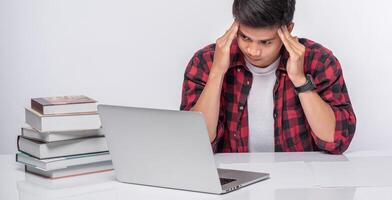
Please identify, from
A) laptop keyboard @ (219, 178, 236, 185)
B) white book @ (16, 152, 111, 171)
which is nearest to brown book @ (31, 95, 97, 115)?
white book @ (16, 152, 111, 171)

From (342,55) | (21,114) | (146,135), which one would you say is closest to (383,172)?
(146,135)

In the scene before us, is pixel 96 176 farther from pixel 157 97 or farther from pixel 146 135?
pixel 157 97

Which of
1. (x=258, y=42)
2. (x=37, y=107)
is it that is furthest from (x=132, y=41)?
(x=37, y=107)

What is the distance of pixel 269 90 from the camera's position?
255 cm

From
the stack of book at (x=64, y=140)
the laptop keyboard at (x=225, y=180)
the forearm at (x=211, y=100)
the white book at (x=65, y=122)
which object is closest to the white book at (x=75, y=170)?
the stack of book at (x=64, y=140)

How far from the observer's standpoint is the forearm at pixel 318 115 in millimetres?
2402

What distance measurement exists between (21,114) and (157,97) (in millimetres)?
627

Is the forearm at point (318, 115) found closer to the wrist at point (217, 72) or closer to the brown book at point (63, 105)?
Result: the wrist at point (217, 72)

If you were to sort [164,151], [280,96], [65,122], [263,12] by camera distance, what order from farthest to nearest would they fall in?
[280,96], [263,12], [65,122], [164,151]

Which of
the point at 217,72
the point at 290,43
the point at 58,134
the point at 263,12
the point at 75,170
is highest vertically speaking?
the point at 263,12

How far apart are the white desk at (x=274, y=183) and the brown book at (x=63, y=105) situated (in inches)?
7.4

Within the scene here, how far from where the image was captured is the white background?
3260 mm

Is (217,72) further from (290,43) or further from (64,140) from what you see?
(64,140)

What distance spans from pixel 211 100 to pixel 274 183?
0.62 metres
